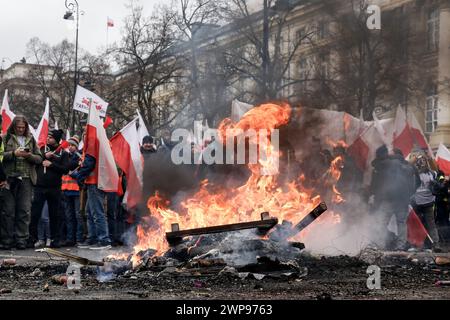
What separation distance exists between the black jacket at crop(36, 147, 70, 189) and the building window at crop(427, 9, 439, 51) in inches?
236

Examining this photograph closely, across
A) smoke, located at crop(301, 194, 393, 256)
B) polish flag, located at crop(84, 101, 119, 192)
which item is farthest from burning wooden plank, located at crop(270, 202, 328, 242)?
polish flag, located at crop(84, 101, 119, 192)

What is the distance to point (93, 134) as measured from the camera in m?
11.3

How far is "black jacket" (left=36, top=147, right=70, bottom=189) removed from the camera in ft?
37.8

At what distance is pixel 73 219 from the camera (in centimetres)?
1246

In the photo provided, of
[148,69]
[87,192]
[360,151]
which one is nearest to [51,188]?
[87,192]

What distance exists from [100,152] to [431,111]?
20.0ft

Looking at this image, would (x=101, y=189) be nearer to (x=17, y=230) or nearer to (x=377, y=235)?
(x=17, y=230)

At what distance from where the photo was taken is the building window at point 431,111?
504 inches

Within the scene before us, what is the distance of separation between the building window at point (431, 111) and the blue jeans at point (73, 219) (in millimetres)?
6356

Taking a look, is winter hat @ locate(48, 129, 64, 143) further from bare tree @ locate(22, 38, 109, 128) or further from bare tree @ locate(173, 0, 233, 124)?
bare tree @ locate(22, 38, 109, 128)

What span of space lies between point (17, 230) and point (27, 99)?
30.6 m

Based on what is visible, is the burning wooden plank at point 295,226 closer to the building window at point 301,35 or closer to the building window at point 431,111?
the building window at point 431,111

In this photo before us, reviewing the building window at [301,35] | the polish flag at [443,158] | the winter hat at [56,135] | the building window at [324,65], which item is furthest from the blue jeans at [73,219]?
the polish flag at [443,158]

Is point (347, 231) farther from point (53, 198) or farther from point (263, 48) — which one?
point (263, 48)
